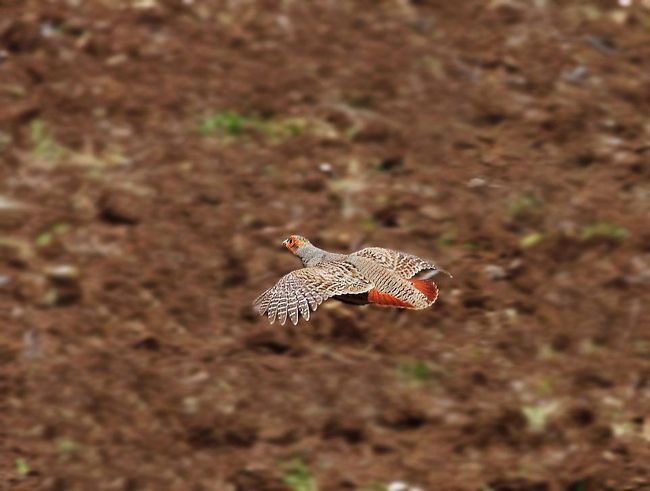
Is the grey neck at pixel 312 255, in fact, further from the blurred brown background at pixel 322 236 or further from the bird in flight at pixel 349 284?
the blurred brown background at pixel 322 236

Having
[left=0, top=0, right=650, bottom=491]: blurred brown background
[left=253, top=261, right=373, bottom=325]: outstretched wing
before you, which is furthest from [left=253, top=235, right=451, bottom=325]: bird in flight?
[left=0, top=0, right=650, bottom=491]: blurred brown background

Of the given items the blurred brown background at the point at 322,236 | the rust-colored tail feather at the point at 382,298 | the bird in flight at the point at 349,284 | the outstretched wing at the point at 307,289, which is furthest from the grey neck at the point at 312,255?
the blurred brown background at the point at 322,236

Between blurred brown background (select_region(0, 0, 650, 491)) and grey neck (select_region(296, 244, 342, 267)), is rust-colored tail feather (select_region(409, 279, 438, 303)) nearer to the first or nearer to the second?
grey neck (select_region(296, 244, 342, 267))

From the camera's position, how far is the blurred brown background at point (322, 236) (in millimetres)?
6281

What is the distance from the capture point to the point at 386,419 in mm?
6348

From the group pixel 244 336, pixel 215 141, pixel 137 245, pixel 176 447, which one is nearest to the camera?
pixel 176 447

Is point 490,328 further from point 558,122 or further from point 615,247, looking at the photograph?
point 558,122

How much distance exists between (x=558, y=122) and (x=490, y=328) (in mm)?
1644

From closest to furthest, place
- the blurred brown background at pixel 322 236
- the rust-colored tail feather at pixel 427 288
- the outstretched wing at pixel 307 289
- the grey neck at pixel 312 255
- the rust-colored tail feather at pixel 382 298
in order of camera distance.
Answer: the outstretched wing at pixel 307 289 → the rust-colored tail feather at pixel 382 298 → the rust-colored tail feather at pixel 427 288 → the grey neck at pixel 312 255 → the blurred brown background at pixel 322 236

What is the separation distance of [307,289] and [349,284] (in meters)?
0.20

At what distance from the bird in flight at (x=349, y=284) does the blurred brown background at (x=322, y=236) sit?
→ 878 mm

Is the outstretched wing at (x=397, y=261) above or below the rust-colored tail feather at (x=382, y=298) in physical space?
above

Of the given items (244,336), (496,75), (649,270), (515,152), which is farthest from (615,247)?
(244,336)

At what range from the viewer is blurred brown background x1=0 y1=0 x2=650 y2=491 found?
6.28 metres
